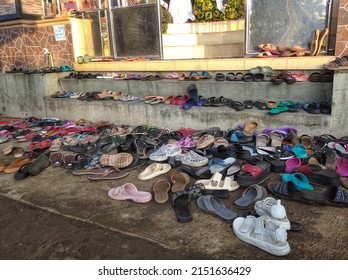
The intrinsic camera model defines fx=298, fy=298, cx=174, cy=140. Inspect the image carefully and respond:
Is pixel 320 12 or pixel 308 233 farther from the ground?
pixel 320 12

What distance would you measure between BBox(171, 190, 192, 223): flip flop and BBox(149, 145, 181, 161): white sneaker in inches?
37.8

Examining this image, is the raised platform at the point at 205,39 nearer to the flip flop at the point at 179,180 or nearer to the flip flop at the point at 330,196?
the flip flop at the point at 179,180

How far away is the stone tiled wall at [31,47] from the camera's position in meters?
7.34

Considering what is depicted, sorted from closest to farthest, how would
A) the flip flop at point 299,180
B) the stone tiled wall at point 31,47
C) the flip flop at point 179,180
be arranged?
the flip flop at point 299,180 < the flip flop at point 179,180 < the stone tiled wall at point 31,47

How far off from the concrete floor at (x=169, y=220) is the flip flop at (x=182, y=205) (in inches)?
1.9

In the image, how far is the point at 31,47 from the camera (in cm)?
778

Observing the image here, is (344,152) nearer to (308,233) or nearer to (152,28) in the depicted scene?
(308,233)

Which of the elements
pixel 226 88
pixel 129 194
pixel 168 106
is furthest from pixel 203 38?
pixel 129 194

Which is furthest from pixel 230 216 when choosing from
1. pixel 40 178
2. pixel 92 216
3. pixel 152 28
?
pixel 152 28

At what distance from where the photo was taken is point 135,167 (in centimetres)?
365

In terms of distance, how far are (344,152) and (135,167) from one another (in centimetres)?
241

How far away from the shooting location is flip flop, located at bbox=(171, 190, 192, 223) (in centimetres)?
248

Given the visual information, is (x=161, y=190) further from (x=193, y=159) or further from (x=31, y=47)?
(x=31, y=47)

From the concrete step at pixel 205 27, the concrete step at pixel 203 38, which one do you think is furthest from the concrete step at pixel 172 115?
the concrete step at pixel 205 27
